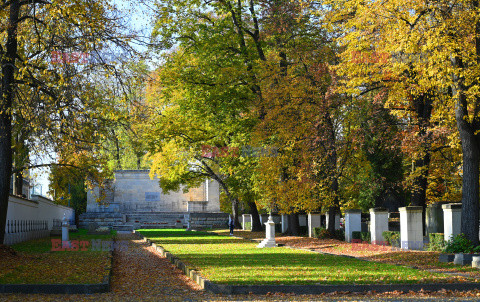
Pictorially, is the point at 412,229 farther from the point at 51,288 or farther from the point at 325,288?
the point at 51,288

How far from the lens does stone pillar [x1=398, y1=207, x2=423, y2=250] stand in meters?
22.7

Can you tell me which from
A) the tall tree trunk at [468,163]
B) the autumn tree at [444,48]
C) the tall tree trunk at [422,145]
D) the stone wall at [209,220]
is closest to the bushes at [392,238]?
the tall tree trunk at [422,145]

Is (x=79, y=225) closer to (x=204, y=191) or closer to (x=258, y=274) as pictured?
(x=204, y=191)

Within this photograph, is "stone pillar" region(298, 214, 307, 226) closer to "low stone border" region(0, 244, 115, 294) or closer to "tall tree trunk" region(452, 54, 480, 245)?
"tall tree trunk" region(452, 54, 480, 245)

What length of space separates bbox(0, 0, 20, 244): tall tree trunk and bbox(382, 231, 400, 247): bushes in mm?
15474

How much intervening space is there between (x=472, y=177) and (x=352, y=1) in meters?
7.45

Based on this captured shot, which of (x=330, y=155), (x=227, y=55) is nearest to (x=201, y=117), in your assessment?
(x=227, y=55)

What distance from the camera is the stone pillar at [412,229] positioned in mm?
22656

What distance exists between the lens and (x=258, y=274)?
14078 mm

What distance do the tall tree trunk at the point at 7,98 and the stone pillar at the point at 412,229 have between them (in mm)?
15012

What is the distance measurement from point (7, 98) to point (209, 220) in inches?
1661

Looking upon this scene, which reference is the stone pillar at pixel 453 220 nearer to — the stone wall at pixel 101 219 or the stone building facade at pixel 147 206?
the stone building facade at pixel 147 206

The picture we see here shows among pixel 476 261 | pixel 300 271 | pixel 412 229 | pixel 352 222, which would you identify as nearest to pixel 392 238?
pixel 412 229

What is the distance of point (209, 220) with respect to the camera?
58.7 m
